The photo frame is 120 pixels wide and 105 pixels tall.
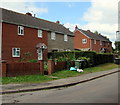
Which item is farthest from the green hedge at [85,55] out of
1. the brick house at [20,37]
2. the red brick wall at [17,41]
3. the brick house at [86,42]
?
the brick house at [86,42]

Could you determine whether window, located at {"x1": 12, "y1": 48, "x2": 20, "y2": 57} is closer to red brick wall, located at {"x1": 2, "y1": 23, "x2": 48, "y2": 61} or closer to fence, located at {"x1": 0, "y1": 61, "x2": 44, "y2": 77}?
red brick wall, located at {"x1": 2, "y1": 23, "x2": 48, "y2": 61}

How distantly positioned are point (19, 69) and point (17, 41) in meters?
10.6

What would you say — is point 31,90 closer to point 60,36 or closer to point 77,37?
point 60,36

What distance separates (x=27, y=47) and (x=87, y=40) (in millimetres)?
24234

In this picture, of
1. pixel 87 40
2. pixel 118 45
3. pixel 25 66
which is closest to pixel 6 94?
pixel 25 66

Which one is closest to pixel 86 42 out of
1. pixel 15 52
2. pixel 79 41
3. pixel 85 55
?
pixel 79 41

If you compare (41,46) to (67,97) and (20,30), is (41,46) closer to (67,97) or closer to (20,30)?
(20,30)

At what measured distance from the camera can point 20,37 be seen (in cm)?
2395

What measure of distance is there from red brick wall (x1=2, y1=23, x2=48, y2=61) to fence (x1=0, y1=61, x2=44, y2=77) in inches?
334

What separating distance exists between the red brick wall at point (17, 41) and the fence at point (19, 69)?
8490 mm

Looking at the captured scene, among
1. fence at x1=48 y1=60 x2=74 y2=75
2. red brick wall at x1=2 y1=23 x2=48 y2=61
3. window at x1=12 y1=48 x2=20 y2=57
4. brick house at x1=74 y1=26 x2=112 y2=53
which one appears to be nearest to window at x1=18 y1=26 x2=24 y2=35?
red brick wall at x1=2 y1=23 x2=48 y2=61

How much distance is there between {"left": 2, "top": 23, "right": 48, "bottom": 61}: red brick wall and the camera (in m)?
21.9

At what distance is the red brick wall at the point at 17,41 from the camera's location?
71.8ft

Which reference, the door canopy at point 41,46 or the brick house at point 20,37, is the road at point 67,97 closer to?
the brick house at point 20,37
